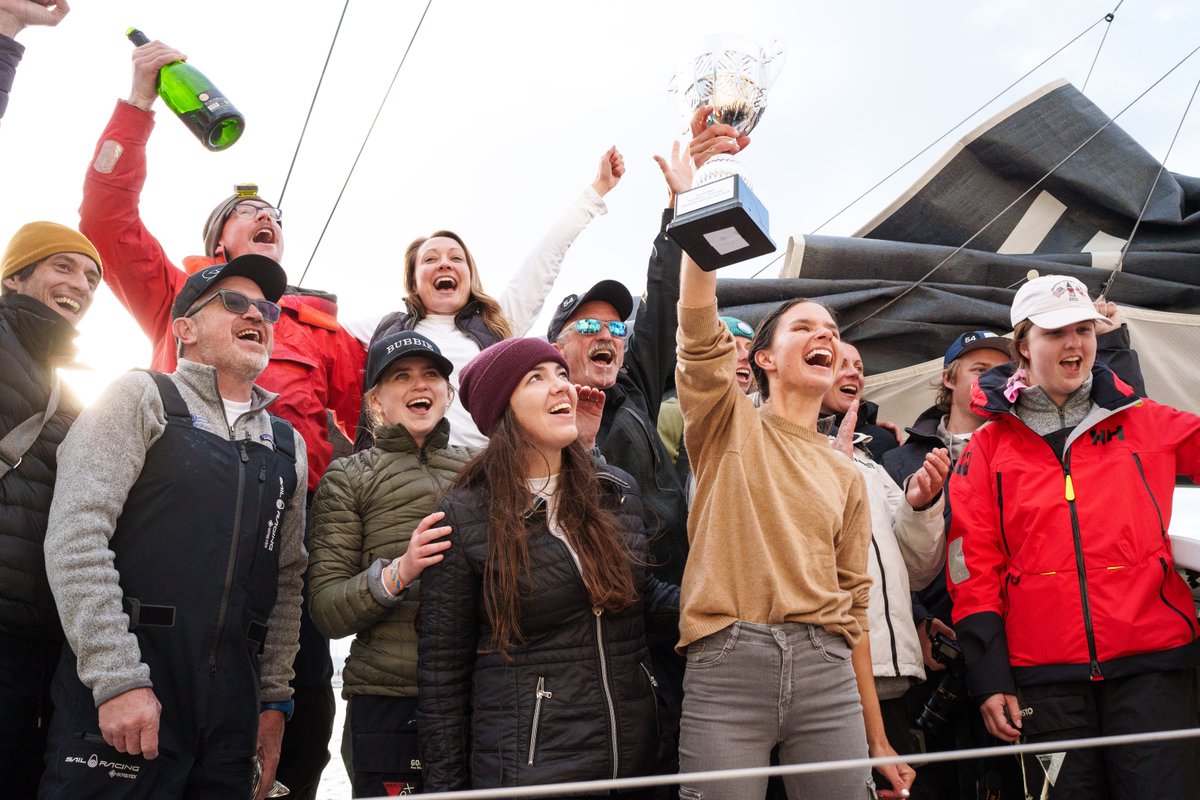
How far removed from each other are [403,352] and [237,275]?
478mm

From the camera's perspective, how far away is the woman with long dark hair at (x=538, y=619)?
84.6 inches

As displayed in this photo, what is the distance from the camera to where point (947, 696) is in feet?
9.59

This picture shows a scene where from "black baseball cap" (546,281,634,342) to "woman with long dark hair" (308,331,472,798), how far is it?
0.56 m

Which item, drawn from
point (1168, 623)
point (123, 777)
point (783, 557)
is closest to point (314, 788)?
point (123, 777)

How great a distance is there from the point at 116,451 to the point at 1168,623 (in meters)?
2.53

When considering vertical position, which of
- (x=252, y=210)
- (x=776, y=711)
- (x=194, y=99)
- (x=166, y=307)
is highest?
(x=194, y=99)

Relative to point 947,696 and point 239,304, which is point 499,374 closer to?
point 239,304

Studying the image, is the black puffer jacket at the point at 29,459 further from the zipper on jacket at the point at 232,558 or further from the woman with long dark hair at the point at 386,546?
the woman with long dark hair at the point at 386,546

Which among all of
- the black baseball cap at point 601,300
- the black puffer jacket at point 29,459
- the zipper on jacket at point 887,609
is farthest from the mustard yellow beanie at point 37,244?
the zipper on jacket at point 887,609

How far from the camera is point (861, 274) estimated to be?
197 inches

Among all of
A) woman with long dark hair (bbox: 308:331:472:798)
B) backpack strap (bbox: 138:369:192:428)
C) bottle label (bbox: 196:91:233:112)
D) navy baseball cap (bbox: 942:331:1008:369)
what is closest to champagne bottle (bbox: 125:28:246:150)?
bottle label (bbox: 196:91:233:112)

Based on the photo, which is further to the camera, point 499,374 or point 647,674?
point 499,374

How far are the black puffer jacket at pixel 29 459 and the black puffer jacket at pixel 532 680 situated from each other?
829mm

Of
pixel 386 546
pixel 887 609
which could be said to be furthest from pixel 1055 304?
pixel 386 546
